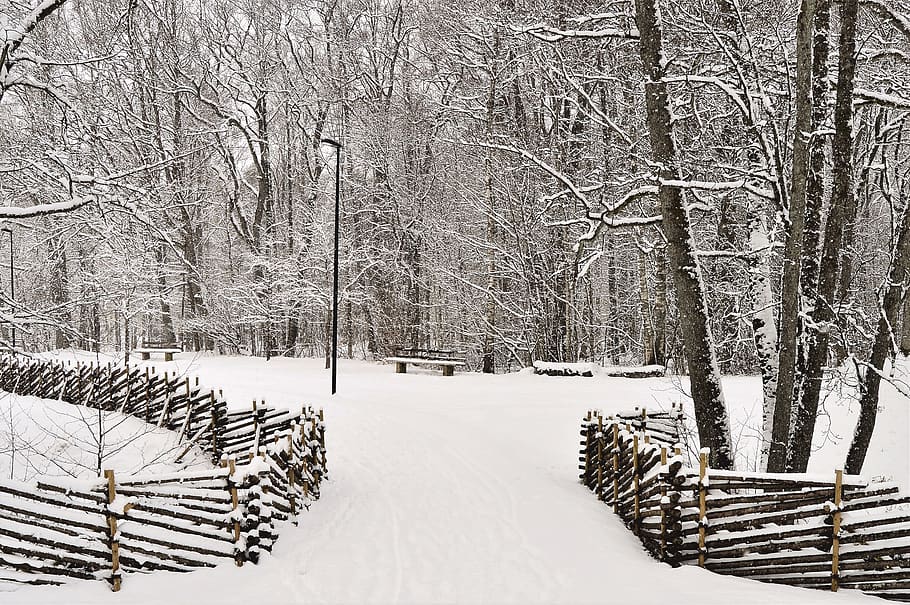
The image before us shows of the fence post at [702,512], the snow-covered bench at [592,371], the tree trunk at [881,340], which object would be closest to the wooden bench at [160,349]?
the snow-covered bench at [592,371]

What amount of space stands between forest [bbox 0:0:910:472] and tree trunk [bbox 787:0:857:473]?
0.03 meters

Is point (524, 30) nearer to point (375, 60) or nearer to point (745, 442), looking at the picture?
point (745, 442)

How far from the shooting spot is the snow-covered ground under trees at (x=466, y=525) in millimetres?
6383

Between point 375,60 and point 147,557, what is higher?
point 375,60

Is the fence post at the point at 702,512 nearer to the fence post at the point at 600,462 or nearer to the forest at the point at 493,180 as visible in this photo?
the forest at the point at 493,180

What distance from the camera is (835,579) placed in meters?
6.06

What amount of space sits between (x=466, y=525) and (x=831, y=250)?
5899mm

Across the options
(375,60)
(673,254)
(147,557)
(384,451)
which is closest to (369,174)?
(375,60)

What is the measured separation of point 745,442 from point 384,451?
26.2 feet

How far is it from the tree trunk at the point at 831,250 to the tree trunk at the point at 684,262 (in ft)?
2.92

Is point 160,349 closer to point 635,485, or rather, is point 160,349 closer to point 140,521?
point 140,521

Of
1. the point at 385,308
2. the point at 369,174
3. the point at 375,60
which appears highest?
the point at 375,60

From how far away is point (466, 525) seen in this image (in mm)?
8570

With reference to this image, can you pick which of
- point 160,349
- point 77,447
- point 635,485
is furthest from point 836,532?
point 160,349
